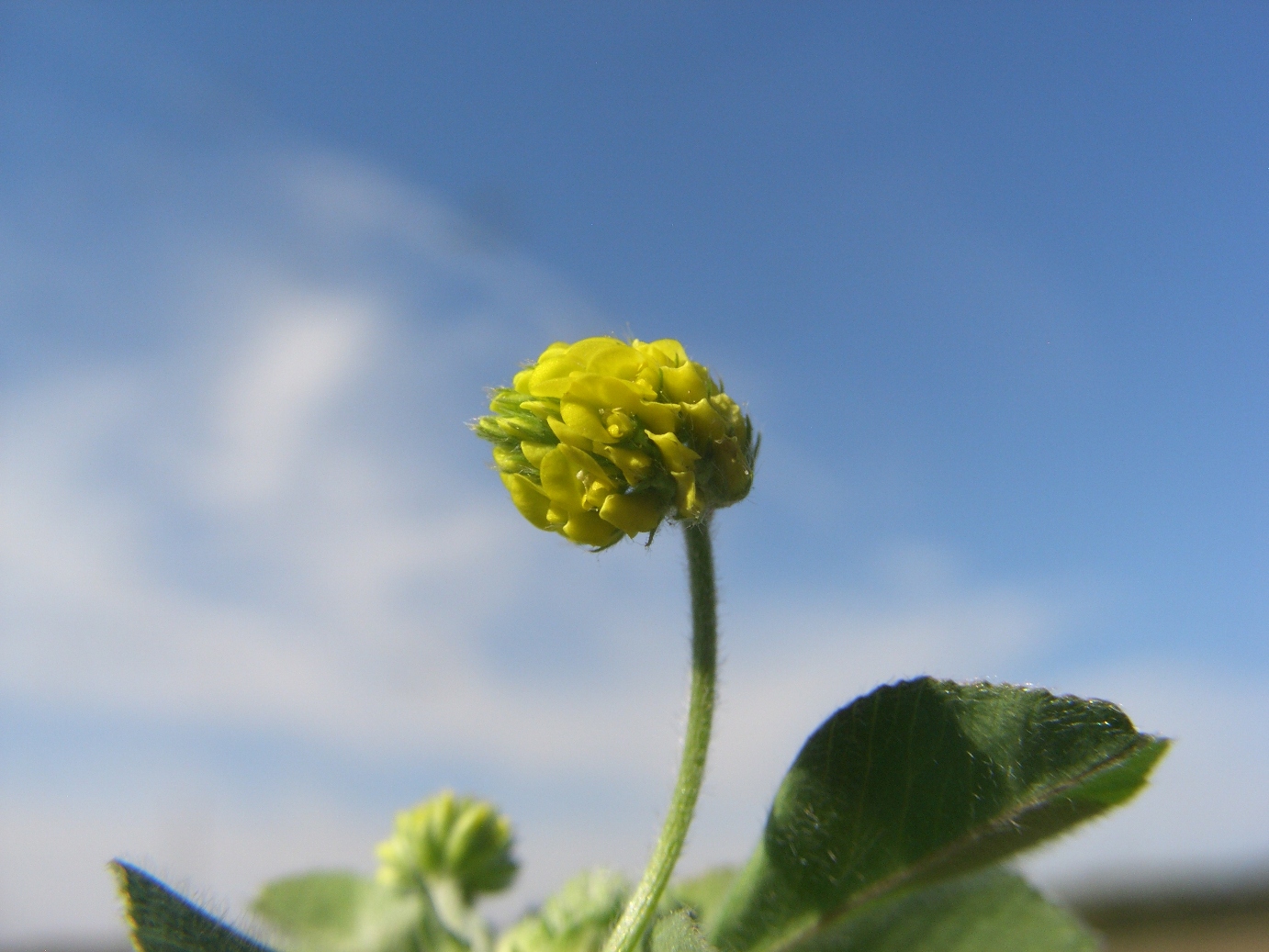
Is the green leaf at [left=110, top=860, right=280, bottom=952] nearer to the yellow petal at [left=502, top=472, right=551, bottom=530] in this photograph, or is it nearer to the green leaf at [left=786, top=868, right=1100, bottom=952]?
the yellow petal at [left=502, top=472, right=551, bottom=530]

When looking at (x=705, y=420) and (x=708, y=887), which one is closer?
(x=705, y=420)

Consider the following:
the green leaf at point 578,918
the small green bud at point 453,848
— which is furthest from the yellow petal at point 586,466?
the small green bud at point 453,848

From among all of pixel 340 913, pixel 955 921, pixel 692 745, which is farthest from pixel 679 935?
pixel 340 913

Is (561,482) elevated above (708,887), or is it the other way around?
(561,482)

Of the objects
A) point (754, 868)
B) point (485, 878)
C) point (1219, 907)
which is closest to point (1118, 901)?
point (1219, 907)

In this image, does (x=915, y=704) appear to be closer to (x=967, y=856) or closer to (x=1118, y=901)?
(x=967, y=856)

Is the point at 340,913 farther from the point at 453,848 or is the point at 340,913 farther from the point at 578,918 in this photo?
the point at 578,918
